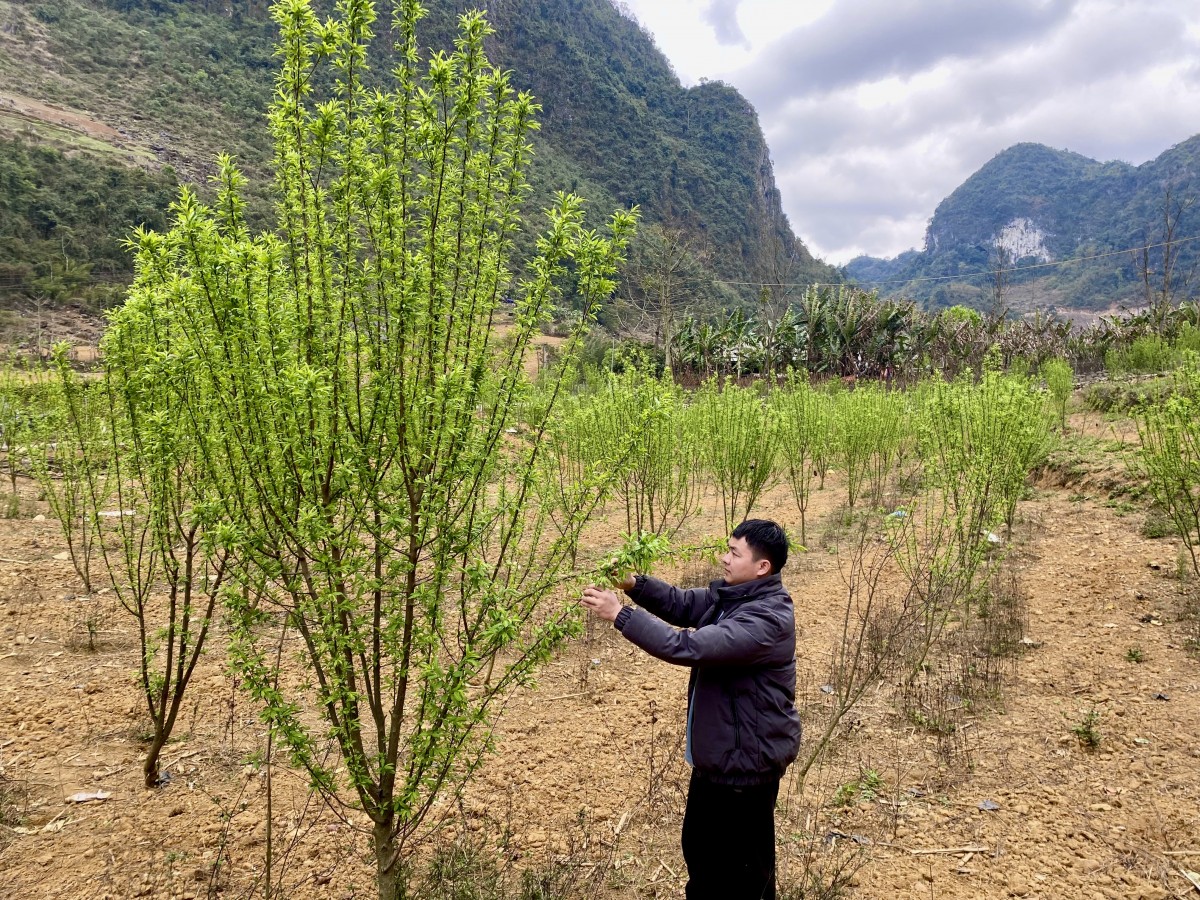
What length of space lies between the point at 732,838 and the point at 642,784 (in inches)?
69.2

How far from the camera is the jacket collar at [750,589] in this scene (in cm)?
233

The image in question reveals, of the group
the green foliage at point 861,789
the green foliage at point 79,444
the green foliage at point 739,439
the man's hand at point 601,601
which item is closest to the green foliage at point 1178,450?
the green foliage at point 739,439

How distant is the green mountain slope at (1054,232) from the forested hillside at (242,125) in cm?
2602

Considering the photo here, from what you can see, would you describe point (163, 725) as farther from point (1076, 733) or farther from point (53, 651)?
point (1076, 733)

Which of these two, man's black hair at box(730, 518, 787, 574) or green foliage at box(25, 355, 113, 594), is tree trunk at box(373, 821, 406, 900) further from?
green foliage at box(25, 355, 113, 594)

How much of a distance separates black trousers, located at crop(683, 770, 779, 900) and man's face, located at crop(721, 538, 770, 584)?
0.75 meters

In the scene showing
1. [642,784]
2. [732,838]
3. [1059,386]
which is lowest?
[642,784]

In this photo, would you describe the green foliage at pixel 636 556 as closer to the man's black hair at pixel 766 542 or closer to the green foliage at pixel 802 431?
the man's black hair at pixel 766 542

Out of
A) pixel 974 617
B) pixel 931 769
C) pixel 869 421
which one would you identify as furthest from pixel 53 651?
pixel 869 421

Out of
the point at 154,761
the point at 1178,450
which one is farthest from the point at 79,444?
the point at 1178,450

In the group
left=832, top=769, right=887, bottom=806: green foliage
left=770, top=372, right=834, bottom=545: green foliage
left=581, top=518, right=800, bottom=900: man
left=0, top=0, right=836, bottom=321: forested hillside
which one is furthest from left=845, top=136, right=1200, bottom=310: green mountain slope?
left=581, top=518, right=800, bottom=900: man

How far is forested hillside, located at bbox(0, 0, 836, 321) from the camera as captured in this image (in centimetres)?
3222

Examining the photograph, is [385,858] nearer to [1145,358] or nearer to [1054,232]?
[1145,358]

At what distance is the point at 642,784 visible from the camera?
3.87 metres
